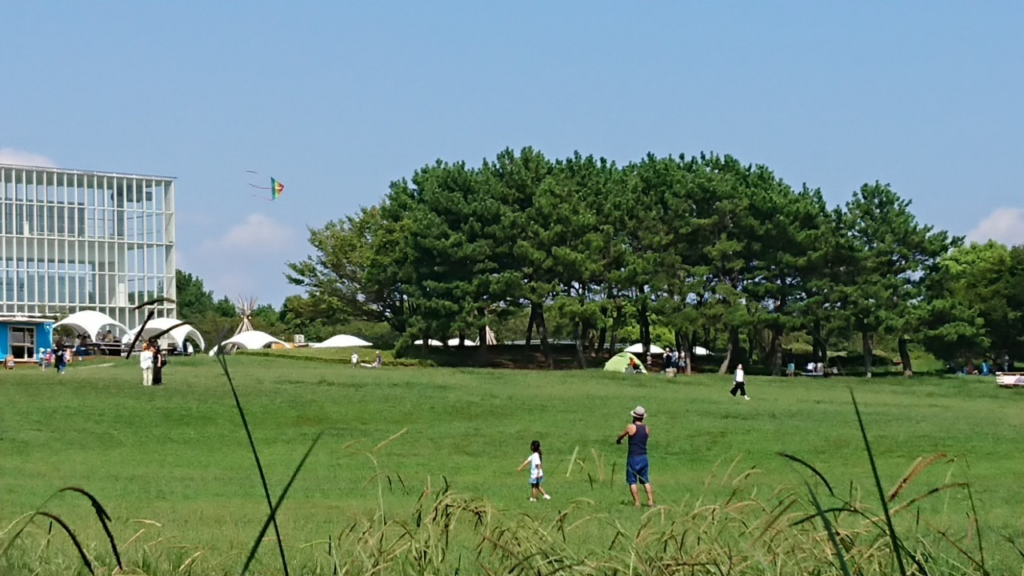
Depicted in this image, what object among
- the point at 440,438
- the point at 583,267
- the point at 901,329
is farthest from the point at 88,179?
the point at 440,438

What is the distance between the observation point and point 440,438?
1260 inches

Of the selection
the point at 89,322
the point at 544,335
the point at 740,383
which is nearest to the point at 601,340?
the point at 544,335

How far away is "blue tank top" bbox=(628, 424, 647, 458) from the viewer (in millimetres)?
18891

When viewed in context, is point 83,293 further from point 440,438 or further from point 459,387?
point 440,438

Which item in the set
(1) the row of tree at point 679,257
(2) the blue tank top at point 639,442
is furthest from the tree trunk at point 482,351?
(2) the blue tank top at point 639,442

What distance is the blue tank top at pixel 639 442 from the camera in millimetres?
18891

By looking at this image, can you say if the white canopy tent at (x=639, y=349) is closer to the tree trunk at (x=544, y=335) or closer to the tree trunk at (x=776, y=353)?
the tree trunk at (x=544, y=335)

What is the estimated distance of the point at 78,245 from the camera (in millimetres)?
105750

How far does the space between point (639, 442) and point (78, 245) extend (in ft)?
310

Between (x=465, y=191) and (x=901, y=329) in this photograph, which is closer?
(x=901, y=329)

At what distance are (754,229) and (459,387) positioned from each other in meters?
26.4

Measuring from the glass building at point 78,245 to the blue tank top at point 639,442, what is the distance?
87.0m

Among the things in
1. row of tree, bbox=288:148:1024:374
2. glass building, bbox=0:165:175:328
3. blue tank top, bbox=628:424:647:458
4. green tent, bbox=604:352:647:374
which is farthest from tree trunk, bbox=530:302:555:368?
blue tank top, bbox=628:424:647:458

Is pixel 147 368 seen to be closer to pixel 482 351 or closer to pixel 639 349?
pixel 482 351
